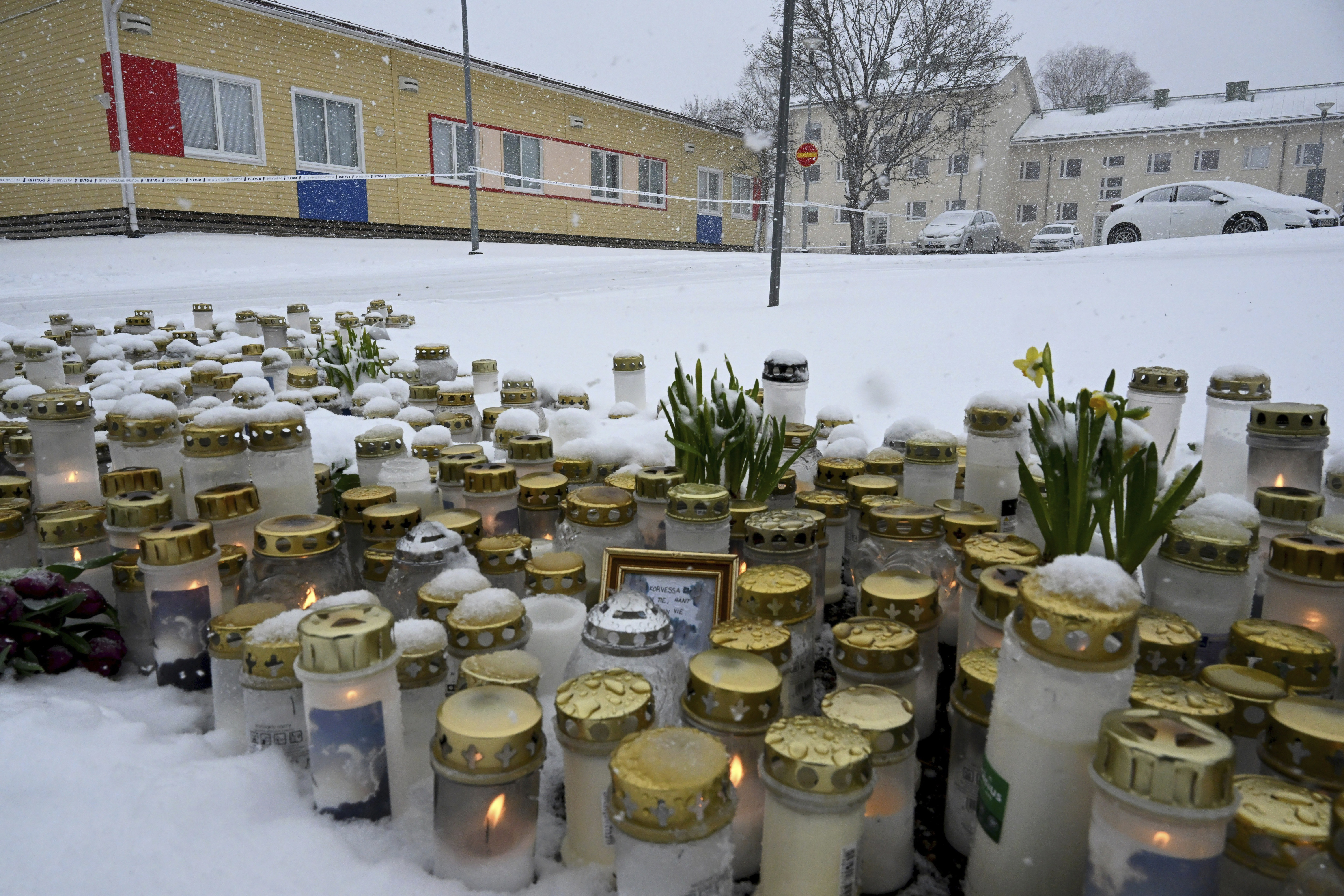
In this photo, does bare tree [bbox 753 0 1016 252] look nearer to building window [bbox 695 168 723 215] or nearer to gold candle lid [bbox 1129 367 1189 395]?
building window [bbox 695 168 723 215]

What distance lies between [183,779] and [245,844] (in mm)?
185

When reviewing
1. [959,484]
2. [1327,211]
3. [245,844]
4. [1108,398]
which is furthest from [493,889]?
[1327,211]

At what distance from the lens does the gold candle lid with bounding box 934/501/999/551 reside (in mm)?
1511

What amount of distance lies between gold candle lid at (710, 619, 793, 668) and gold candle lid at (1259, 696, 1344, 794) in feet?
1.78

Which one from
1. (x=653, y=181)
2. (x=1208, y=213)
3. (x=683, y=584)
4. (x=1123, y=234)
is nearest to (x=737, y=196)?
(x=653, y=181)

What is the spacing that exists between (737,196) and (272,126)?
13318mm

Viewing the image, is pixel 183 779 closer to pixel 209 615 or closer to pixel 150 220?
pixel 209 615

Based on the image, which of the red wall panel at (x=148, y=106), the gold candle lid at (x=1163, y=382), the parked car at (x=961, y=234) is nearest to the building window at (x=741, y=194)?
the parked car at (x=961, y=234)

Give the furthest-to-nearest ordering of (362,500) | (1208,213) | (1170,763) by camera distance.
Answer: (1208,213) → (362,500) → (1170,763)

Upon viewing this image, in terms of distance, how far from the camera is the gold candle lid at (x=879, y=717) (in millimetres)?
912

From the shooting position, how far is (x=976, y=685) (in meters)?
1.01

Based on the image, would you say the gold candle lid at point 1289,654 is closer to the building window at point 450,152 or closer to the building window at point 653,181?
the building window at point 450,152

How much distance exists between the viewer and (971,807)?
1.05 meters

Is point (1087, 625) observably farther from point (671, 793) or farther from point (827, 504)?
point (827, 504)
